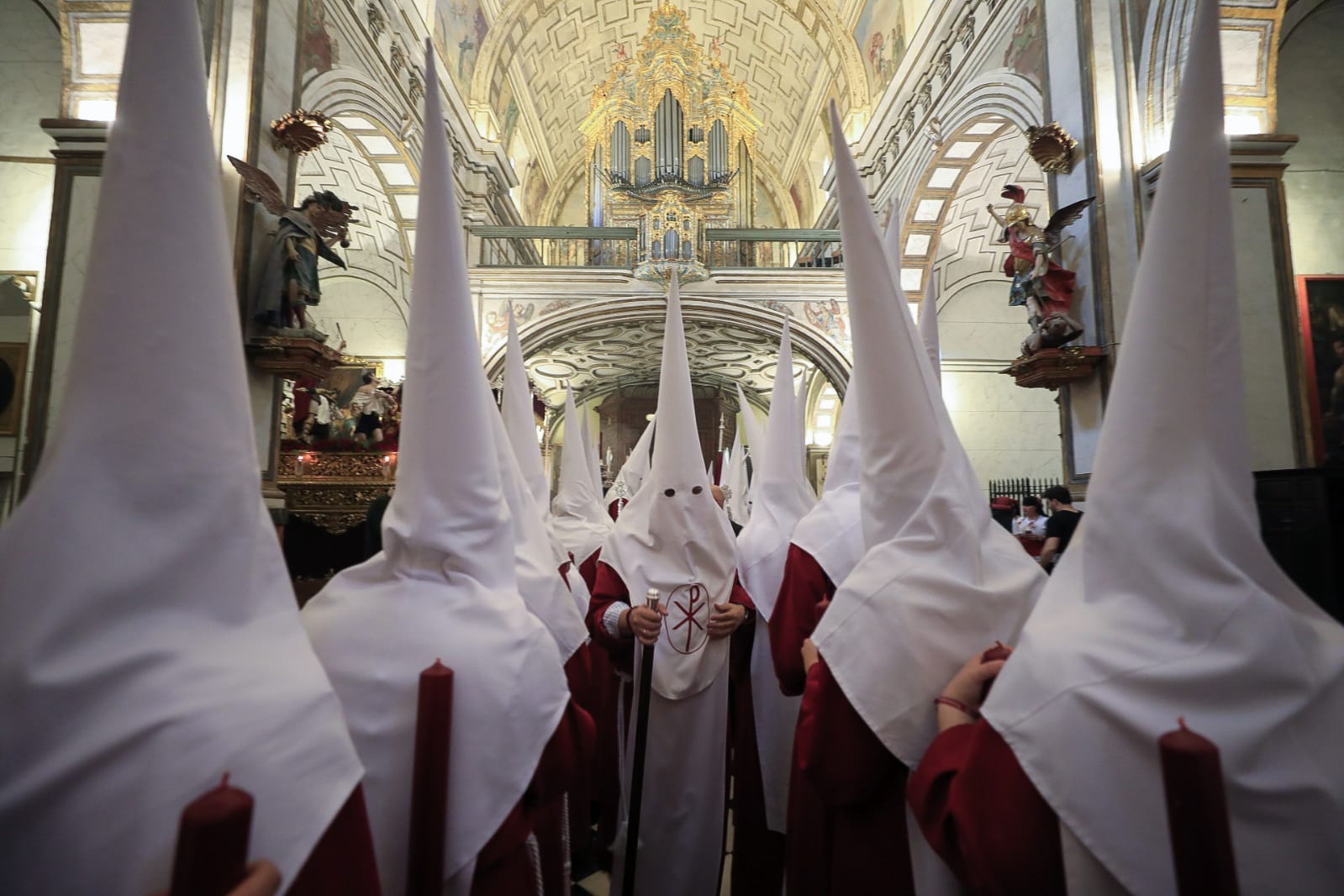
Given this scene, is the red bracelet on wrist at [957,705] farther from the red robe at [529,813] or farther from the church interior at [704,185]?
the church interior at [704,185]

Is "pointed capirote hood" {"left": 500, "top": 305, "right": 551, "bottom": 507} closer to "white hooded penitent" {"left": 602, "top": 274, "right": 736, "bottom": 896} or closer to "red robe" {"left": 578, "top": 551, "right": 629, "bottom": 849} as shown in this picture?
"red robe" {"left": 578, "top": 551, "right": 629, "bottom": 849}

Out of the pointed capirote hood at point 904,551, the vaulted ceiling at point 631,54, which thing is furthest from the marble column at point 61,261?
the vaulted ceiling at point 631,54

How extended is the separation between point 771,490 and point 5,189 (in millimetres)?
6898

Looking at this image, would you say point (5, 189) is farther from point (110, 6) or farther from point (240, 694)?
point (240, 694)

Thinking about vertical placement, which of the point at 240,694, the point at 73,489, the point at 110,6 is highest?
the point at 110,6

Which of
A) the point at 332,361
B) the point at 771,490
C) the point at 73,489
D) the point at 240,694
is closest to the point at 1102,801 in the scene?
the point at 240,694

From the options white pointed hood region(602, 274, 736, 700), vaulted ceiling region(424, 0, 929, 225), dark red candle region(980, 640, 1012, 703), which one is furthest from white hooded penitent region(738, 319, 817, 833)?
vaulted ceiling region(424, 0, 929, 225)

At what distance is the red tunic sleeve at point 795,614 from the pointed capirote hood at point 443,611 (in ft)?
3.20

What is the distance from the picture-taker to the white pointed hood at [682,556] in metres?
2.45

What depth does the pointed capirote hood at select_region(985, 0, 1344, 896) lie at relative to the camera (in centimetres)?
86

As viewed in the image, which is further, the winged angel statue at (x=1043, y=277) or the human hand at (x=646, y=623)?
the winged angel statue at (x=1043, y=277)

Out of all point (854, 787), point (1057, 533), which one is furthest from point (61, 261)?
point (1057, 533)

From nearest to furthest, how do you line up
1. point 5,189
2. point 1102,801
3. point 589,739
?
point 1102,801, point 589,739, point 5,189

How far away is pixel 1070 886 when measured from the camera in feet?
2.99
